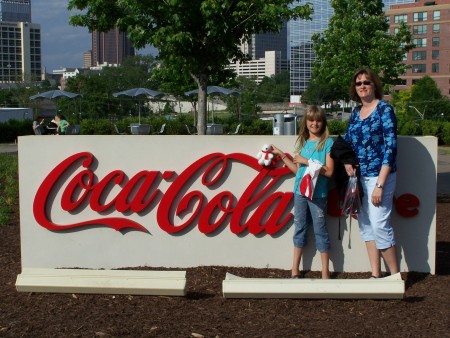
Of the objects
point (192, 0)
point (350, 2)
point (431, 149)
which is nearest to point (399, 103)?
point (350, 2)

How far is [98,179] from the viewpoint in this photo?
6.26 metres

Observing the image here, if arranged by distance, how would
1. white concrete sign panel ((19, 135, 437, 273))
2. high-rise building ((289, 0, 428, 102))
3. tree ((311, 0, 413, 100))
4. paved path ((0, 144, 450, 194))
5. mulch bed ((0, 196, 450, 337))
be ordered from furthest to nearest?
high-rise building ((289, 0, 428, 102)), tree ((311, 0, 413, 100)), paved path ((0, 144, 450, 194)), white concrete sign panel ((19, 135, 437, 273)), mulch bed ((0, 196, 450, 337))

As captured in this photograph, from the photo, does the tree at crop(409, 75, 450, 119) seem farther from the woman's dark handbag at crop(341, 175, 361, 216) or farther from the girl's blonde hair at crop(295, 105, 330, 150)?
the woman's dark handbag at crop(341, 175, 361, 216)

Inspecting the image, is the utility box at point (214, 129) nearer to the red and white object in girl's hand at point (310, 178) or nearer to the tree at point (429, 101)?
the red and white object in girl's hand at point (310, 178)

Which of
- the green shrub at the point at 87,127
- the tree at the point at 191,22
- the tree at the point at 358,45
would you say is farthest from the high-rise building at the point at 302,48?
the tree at the point at 191,22

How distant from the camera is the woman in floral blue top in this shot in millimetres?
5238

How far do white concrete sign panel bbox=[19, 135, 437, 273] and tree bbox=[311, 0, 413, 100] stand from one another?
26143 millimetres

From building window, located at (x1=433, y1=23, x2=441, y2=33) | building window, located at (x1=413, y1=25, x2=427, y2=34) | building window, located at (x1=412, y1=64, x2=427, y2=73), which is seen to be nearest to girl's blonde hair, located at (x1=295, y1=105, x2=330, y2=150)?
building window, located at (x1=412, y1=64, x2=427, y2=73)

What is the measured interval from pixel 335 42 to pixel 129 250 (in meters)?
28.3

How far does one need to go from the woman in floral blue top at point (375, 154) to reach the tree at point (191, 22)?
6.40 metres

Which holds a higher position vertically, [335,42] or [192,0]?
[335,42]

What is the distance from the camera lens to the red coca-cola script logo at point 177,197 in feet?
20.2

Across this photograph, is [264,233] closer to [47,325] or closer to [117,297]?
[117,297]

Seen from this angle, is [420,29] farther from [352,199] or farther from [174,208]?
[352,199]
